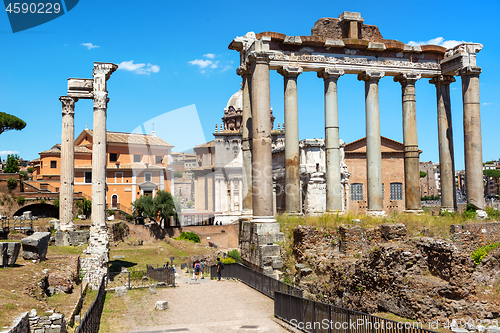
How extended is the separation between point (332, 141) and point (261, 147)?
3.89 meters

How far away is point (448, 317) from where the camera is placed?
8.84 metres

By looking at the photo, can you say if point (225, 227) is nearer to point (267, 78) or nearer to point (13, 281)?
point (267, 78)

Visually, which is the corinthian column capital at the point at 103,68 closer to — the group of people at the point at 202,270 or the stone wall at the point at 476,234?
the group of people at the point at 202,270

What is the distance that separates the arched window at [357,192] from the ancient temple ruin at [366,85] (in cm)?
2340

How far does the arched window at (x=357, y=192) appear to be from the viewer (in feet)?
142

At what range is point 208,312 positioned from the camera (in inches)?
465

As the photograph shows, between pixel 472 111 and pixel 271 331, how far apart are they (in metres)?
14.0

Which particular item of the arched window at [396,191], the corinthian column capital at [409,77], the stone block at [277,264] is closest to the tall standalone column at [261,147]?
the stone block at [277,264]

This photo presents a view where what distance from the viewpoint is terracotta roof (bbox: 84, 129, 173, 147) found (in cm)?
4855

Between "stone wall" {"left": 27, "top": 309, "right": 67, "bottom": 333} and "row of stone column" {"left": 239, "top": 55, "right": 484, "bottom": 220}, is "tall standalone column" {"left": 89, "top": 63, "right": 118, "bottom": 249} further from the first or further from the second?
"stone wall" {"left": 27, "top": 309, "right": 67, "bottom": 333}

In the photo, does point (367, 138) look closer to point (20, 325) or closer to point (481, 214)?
point (481, 214)

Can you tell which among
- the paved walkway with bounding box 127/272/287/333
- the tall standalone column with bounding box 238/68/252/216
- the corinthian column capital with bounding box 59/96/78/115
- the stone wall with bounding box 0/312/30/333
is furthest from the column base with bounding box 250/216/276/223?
the corinthian column capital with bounding box 59/96/78/115

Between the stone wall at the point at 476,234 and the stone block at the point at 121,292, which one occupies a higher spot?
the stone wall at the point at 476,234

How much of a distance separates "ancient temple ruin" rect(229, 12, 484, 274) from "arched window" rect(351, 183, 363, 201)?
23404 mm
